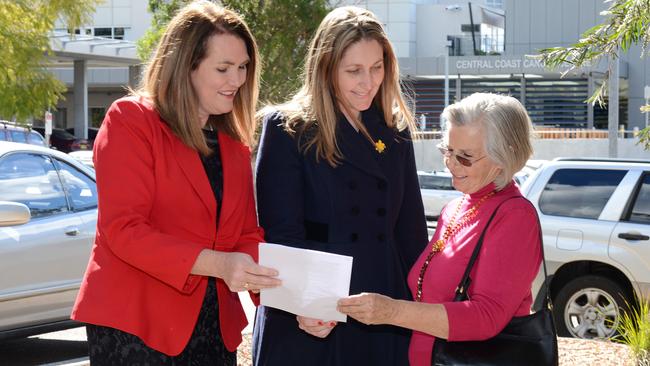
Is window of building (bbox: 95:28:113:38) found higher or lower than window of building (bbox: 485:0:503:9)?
lower

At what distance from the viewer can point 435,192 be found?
24203 millimetres

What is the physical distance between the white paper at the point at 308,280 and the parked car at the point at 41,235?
435cm

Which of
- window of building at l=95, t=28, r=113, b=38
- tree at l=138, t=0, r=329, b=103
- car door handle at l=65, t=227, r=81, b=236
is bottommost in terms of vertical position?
car door handle at l=65, t=227, r=81, b=236

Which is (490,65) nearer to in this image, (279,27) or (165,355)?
(279,27)

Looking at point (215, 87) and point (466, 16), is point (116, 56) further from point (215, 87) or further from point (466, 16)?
point (215, 87)

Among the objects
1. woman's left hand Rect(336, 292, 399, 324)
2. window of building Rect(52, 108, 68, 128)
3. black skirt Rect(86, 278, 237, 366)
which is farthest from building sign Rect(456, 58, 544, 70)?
woman's left hand Rect(336, 292, 399, 324)

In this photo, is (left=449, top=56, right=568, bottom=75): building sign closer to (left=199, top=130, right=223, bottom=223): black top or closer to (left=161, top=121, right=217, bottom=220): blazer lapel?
(left=199, top=130, right=223, bottom=223): black top

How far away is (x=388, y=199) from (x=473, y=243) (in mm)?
688

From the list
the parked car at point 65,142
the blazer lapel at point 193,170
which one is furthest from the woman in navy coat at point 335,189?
the parked car at point 65,142

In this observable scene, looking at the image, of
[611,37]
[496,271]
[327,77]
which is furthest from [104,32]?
[496,271]

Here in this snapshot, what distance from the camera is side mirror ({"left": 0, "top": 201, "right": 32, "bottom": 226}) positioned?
6913 millimetres

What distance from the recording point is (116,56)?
48.3 metres

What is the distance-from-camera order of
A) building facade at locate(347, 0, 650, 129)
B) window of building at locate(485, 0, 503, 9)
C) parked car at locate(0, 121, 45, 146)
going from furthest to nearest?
window of building at locate(485, 0, 503, 9) < building facade at locate(347, 0, 650, 129) < parked car at locate(0, 121, 45, 146)

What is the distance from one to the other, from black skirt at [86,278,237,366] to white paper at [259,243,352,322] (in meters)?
0.34
